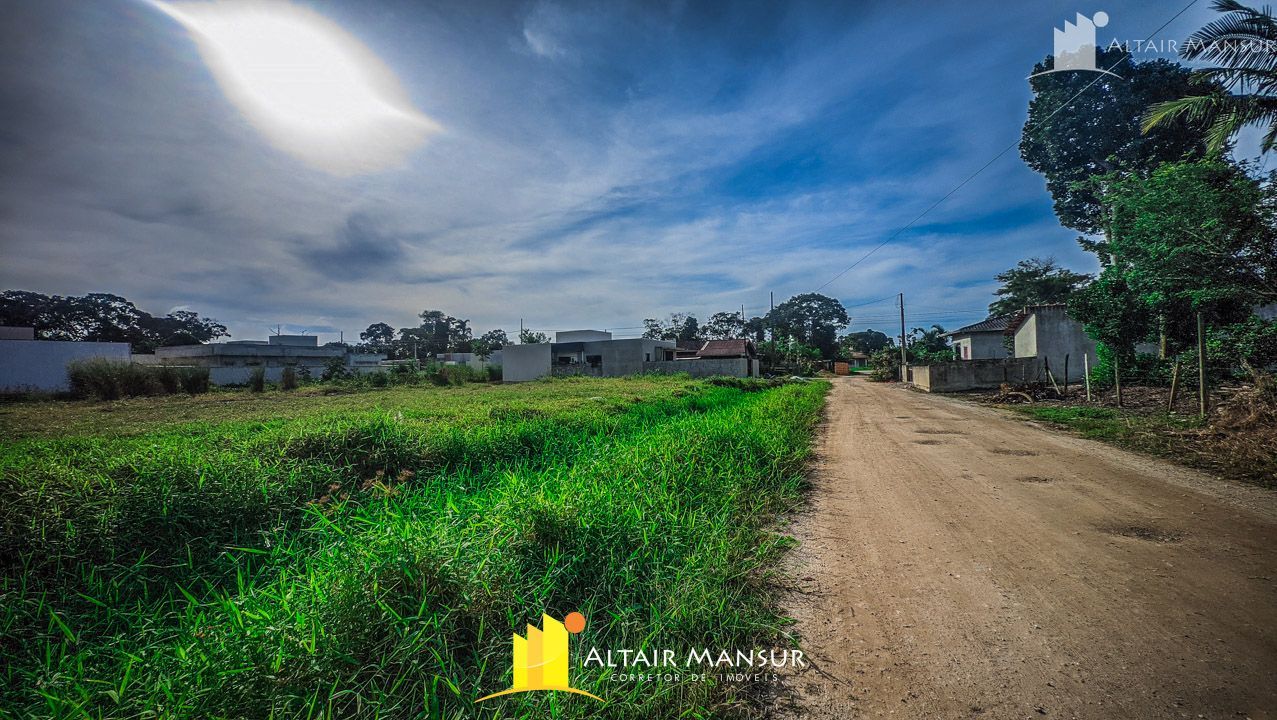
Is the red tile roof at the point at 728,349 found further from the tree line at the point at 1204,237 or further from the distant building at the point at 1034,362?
the tree line at the point at 1204,237

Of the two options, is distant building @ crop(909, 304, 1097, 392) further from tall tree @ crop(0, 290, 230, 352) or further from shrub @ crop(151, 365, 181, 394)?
tall tree @ crop(0, 290, 230, 352)

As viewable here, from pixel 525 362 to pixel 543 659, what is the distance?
31.1 metres

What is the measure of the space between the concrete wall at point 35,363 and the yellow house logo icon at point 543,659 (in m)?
23.1

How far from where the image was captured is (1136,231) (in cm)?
1097

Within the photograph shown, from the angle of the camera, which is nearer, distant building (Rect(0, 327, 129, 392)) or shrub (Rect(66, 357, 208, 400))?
shrub (Rect(66, 357, 208, 400))

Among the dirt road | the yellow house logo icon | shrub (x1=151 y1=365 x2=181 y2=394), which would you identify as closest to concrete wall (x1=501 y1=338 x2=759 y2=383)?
shrub (x1=151 y1=365 x2=181 y2=394)

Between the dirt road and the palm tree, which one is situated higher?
the palm tree

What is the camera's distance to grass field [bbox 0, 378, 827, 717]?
174cm

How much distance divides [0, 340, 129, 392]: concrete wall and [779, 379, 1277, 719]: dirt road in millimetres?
24270

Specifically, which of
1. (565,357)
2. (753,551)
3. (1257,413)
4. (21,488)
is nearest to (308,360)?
(565,357)

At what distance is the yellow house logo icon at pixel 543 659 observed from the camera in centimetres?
181

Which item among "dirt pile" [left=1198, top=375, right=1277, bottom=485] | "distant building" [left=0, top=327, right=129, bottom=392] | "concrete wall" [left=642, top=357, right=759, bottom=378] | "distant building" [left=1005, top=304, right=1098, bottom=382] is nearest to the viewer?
"dirt pile" [left=1198, top=375, right=1277, bottom=485]

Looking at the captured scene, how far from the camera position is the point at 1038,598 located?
2.48m

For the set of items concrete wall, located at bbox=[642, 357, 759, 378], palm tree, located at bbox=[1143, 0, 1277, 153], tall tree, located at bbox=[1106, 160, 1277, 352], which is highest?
palm tree, located at bbox=[1143, 0, 1277, 153]
